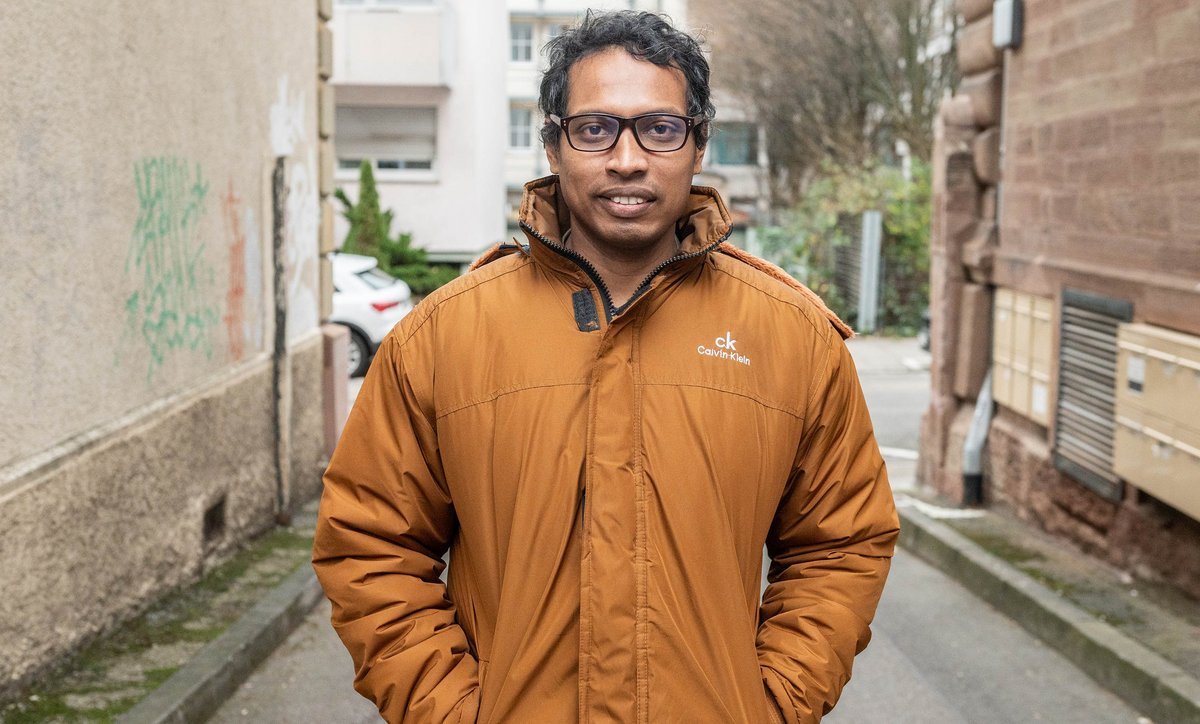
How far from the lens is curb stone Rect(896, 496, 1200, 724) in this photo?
545 cm

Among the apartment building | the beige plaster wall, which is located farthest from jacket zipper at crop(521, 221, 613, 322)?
the apartment building

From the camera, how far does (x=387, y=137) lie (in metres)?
27.2

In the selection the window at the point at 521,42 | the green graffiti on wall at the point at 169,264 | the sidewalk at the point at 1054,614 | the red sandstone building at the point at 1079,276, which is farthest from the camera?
the window at the point at 521,42

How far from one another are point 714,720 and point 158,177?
4904 millimetres

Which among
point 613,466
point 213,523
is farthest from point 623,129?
point 213,523

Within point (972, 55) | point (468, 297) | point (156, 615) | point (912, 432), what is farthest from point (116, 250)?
point (912, 432)

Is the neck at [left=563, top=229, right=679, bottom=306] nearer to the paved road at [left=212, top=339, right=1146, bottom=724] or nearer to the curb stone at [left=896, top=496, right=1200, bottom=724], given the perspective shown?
the paved road at [left=212, top=339, right=1146, bottom=724]

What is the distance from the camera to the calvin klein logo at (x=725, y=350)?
2363mm

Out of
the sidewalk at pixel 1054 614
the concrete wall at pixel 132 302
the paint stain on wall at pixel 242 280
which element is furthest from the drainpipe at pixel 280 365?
the sidewalk at pixel 1054 614

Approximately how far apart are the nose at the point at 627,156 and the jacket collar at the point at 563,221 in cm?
16

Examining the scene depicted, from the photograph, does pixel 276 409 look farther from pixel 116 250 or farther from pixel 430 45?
pixel 430 45

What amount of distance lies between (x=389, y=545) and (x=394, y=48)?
81.1 ft

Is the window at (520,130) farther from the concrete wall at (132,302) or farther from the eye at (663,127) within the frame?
the eye at (663,127)

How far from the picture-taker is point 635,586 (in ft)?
7.25
